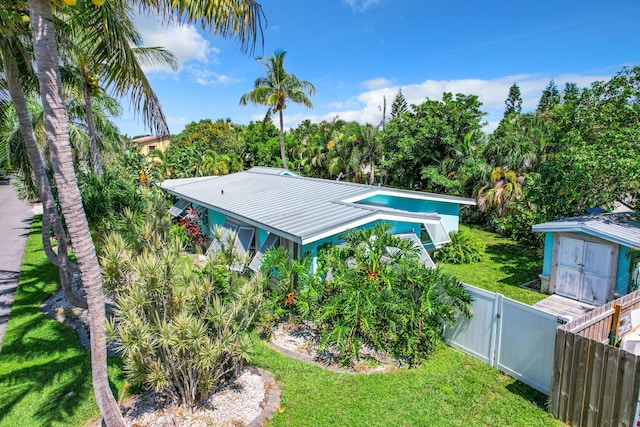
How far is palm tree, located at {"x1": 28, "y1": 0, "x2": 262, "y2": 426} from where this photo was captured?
5293 mm

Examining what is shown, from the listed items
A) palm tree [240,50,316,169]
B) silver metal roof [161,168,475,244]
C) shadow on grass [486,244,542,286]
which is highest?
palm tree [240,50,316,169]

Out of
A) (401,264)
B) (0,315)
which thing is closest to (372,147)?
(401,264)

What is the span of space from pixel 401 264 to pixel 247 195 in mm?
9977

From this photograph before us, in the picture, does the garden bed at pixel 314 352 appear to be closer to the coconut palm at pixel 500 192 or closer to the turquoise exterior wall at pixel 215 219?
the turquoise exterior wall at pixel 215 219

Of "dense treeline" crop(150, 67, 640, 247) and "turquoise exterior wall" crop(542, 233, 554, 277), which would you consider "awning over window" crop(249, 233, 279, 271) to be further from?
"dense treeline" crop(150, 67, 640, 247)

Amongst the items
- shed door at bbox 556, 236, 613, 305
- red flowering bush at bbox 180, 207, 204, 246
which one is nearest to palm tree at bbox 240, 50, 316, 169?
red flowering bush at bbox 180, 207, 204, 246

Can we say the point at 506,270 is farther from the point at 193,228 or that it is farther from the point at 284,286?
the point at 193,228

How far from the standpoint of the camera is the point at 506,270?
15500 millimetres

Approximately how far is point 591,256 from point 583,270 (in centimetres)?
52

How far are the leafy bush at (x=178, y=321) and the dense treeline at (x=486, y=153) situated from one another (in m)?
13.0

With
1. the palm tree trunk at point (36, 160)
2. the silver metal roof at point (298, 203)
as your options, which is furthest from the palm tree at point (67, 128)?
the silver metal roof at point (298, 203)

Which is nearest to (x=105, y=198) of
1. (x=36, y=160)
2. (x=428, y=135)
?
(x=36, y=160)

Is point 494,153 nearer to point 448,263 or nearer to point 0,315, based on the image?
point 448,263

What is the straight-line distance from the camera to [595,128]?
46.5ft
